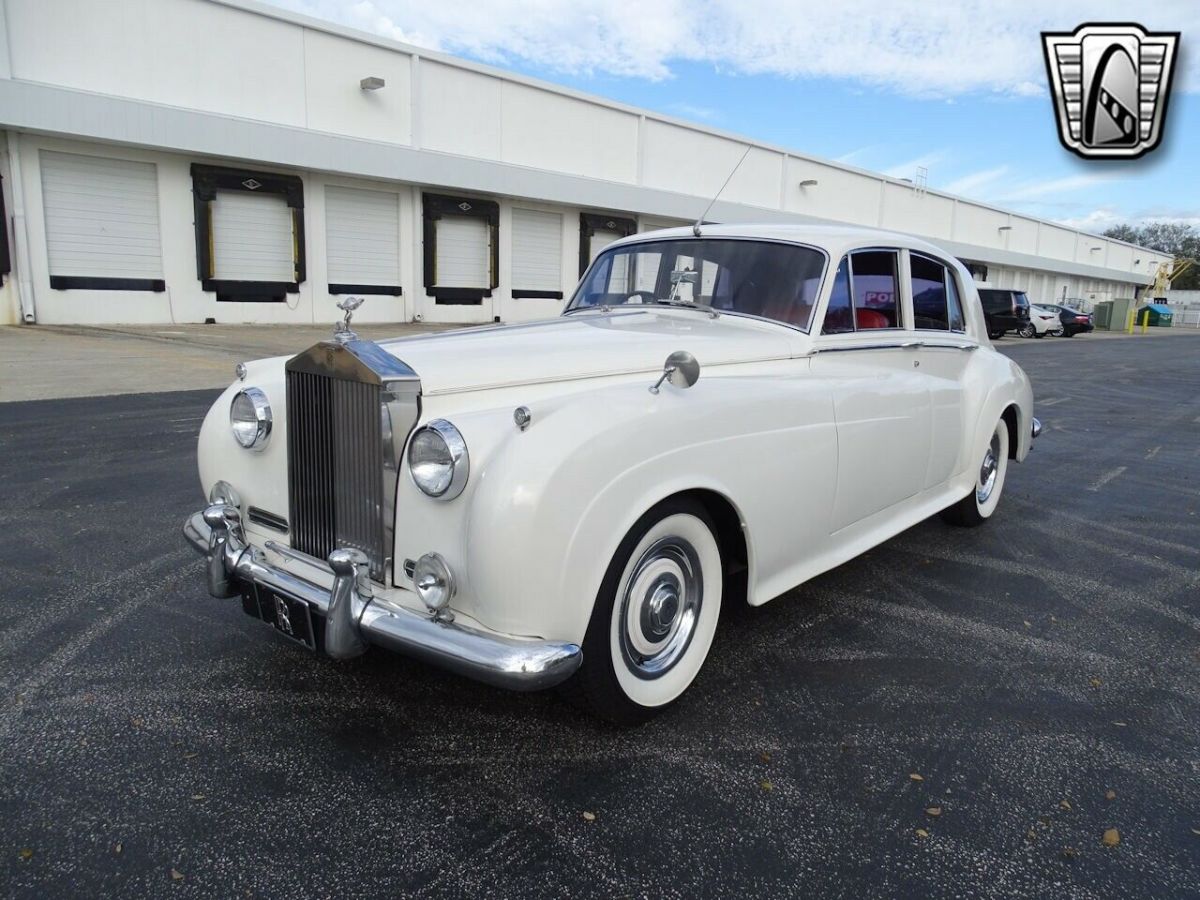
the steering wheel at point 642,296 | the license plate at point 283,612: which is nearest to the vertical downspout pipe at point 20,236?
the steering wheel at point 642,296

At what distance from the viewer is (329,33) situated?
734 inches

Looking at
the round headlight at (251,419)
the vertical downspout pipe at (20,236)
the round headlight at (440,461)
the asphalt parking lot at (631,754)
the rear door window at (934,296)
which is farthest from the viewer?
the vertical downspout pipe at (20,236)

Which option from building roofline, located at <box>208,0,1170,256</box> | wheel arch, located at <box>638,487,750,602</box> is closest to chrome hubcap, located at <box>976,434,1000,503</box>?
wheel arch, located at <box>638,487,750,602</box>

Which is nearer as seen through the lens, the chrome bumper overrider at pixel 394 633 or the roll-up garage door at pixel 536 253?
the chrome bumper overrider at pixel 394 633

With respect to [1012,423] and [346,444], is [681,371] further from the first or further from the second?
[1012,423]

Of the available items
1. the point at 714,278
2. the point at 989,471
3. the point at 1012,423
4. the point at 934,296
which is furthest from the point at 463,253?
the point at 714,278

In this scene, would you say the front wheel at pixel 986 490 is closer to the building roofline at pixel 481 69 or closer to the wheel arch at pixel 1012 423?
the wheel arch at pixel 1012 423

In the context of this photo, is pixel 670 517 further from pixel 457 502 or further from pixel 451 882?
pixel 451 882

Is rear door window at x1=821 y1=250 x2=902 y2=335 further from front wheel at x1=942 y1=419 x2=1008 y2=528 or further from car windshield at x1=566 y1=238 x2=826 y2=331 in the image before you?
front wheel at x1=942 y1=419 x2=1008 y2=528

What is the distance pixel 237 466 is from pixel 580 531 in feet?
5.10

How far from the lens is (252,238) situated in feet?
59.9

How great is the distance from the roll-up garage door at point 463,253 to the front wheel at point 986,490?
1841 centimetres

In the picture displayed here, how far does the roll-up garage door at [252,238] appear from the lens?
17781 millimetres

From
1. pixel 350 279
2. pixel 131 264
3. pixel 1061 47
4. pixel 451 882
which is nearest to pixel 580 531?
pixel 451 882
